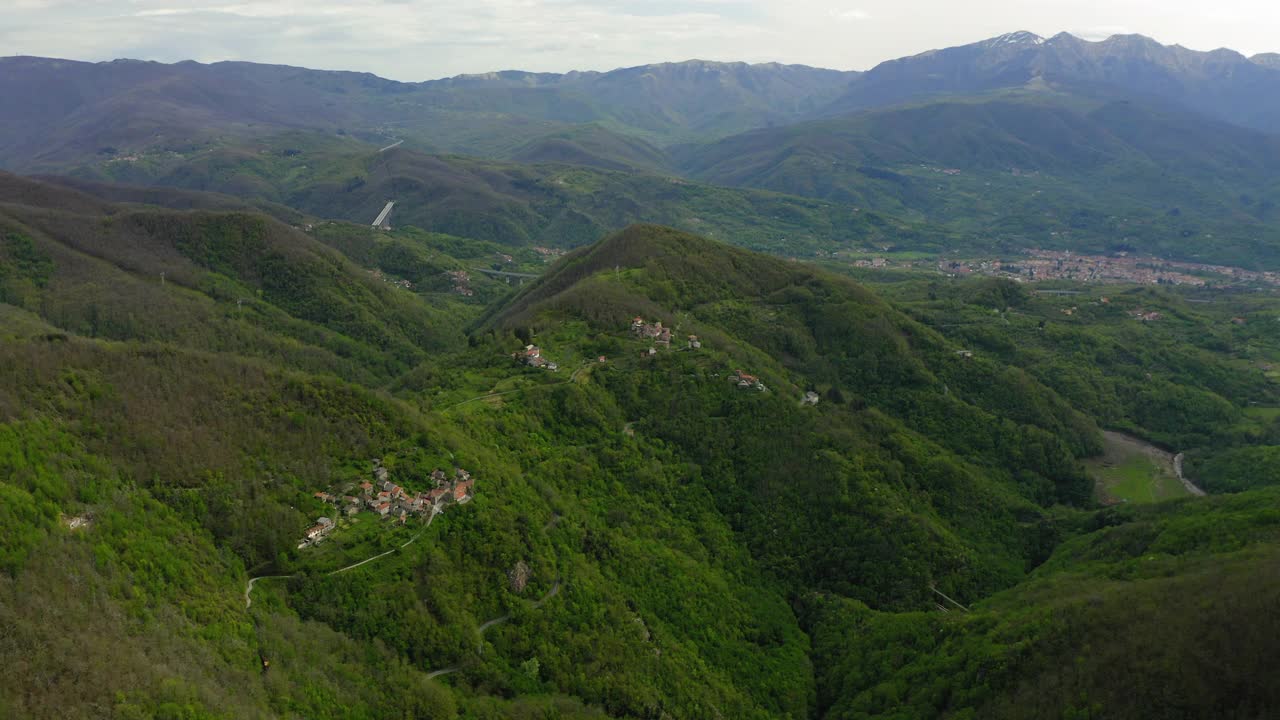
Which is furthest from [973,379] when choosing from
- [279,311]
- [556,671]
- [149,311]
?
[149,311]

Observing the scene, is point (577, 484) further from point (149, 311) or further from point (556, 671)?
point (149, 311)

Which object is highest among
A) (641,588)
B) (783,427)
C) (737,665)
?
(783,427)

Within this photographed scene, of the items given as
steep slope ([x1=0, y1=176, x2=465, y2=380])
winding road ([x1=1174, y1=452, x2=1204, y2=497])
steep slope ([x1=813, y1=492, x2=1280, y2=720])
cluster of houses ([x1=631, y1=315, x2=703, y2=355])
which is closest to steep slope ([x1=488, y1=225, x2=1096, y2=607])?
cluster of houses ([x1=631, y1=315, x2=703, y2=355])

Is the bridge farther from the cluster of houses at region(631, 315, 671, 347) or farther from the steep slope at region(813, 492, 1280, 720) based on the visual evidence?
the steep slope at region(813, 492, 1280, 720)

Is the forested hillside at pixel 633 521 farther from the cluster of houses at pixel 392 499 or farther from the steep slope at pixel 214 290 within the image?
the steep slope at pixel 214 290

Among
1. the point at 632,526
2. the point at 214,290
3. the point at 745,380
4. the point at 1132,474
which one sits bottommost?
the point at 1132,474

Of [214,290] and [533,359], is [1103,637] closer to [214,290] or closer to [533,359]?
[533,359]

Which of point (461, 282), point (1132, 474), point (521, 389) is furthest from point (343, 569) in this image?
point (461, 282)
